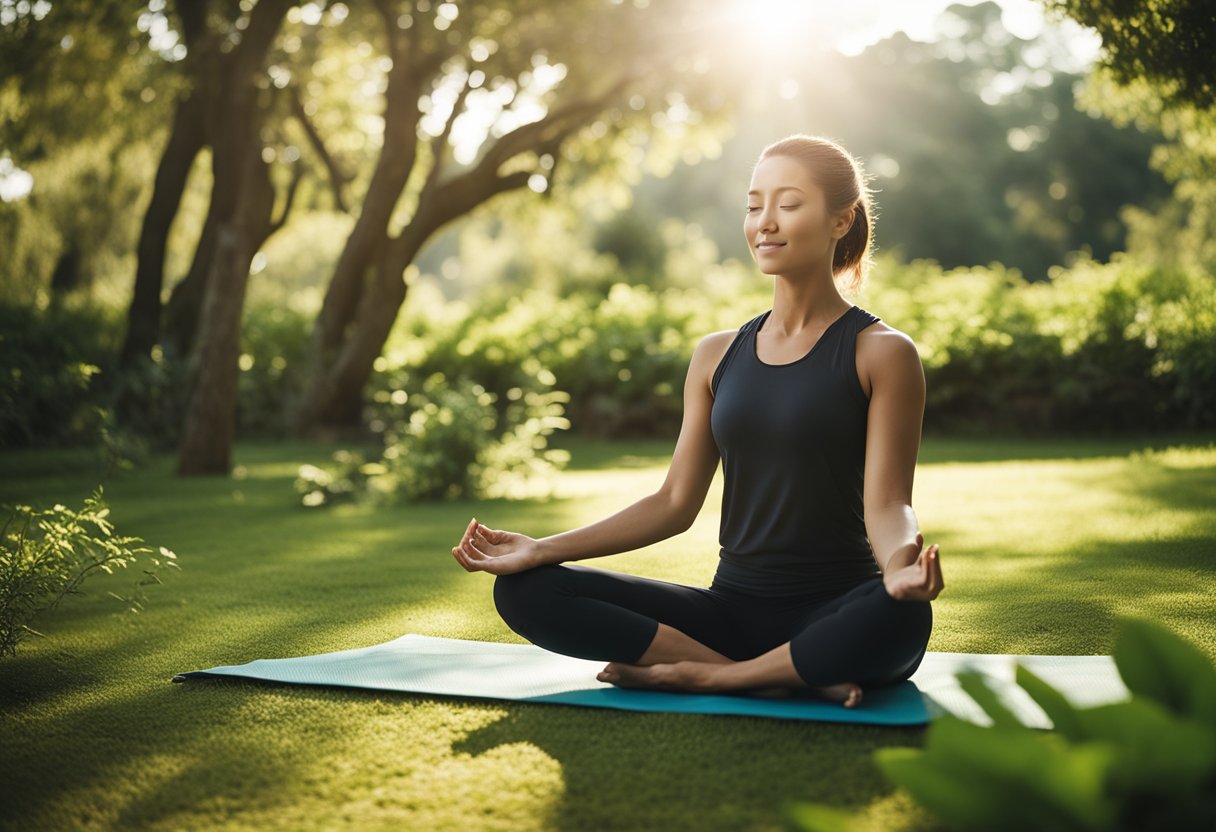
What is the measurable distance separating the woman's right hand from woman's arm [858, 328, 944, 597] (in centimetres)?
91

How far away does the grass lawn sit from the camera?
89.8 inches

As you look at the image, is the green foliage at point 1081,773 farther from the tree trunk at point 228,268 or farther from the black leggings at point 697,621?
the tree trunk at point 228,268

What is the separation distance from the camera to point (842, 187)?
2998 millimetres

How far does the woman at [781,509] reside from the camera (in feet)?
9.18

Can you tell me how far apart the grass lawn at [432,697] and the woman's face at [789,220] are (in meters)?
1.25

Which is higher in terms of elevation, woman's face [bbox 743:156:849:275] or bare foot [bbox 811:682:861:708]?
woman's face [bbox 743:156:849:275]

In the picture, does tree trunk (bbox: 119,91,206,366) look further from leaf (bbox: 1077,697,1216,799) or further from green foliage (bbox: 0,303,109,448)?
leaf (bbox: 1077,697,1216,799)

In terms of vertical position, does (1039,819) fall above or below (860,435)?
below

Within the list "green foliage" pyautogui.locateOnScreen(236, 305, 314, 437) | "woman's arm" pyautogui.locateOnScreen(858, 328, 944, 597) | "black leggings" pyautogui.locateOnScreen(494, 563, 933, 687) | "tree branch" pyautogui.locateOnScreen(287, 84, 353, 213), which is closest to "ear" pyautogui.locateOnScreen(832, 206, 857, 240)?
"woman's arm" pyautogui.locateOnScreen(858, 328, 944, 597)

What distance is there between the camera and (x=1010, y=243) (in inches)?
Result: 1522

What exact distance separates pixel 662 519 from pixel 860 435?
2.07ft

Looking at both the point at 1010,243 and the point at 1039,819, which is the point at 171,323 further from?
the point at 1010,243

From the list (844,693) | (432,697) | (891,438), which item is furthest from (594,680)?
(891,438)

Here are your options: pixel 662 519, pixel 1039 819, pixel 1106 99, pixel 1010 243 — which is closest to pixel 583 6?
pixel 1106 99
